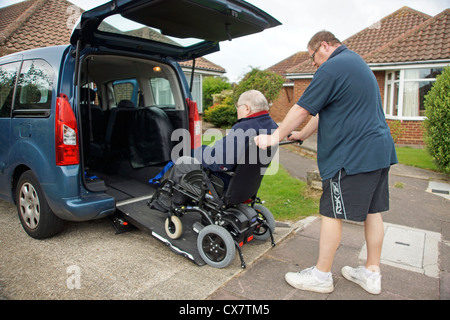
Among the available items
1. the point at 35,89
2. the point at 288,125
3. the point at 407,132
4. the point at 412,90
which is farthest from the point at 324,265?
the point at 412,90

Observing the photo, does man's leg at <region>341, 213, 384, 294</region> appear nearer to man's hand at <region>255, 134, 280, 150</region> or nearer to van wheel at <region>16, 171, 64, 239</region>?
man's hand at <region>255, 134, 280, 150</region>

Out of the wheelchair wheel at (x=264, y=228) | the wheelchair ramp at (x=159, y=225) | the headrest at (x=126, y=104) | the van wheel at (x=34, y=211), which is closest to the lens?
the wheelchair ramp at (x=159, y=225)

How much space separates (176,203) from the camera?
3502mm

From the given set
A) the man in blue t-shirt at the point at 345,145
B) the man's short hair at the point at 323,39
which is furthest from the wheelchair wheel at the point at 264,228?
the man's short hair at the point at 323,39

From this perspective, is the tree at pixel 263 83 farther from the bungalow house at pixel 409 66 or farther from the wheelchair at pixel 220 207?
the wheelchair at pixel 220 207

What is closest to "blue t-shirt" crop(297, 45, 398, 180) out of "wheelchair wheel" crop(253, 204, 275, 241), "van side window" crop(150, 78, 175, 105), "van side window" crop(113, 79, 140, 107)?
"wheelchair wheel" crop(253, 204, 275, 241)

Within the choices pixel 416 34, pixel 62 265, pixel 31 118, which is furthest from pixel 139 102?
pixel 416 34

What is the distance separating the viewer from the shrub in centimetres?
645

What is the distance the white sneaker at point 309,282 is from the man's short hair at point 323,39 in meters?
1.83

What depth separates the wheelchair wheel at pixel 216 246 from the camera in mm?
2922

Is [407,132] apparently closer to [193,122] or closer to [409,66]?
[409,66]

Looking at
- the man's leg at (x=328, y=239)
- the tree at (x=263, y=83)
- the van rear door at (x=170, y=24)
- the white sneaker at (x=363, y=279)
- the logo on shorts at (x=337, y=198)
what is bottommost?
the white sneaker at (x=363, y=279)

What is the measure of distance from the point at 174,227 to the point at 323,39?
218 cm

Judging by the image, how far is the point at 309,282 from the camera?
8.86ft
